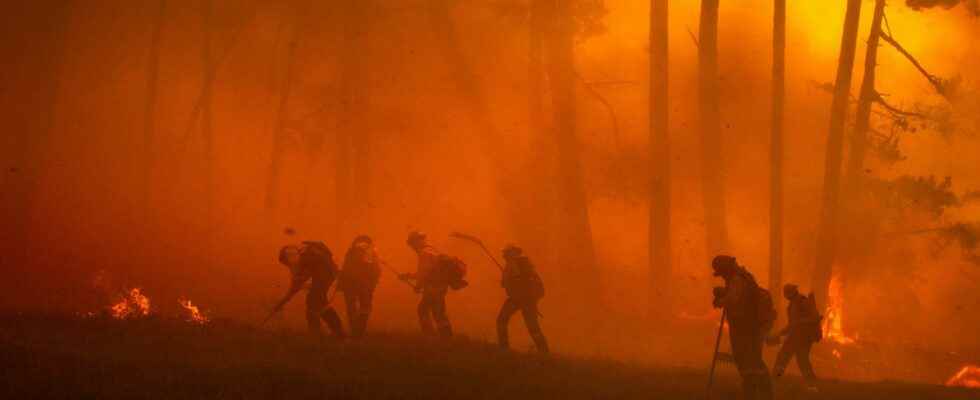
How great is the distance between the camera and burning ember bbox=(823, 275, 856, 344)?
26875 millimetres

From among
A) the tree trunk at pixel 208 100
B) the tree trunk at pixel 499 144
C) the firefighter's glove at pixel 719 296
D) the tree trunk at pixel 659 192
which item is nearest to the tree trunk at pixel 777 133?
the tree trunk at pixel 659 192

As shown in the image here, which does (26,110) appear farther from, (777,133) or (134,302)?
(777,133)

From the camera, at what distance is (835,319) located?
89.7 ft

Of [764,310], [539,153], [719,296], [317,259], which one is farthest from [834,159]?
[317,259]

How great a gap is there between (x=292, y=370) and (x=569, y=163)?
16.5 m

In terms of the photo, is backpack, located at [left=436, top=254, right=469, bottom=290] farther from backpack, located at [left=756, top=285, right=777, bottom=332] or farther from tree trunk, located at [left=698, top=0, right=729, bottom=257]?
tree trunk, located at [left=698, top=0, right=729, bottom=257]

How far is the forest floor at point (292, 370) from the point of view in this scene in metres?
10.6

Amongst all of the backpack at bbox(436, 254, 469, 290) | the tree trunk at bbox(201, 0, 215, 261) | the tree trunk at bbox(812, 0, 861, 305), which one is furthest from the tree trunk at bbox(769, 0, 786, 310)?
the tree trunk at bbox(201, 0, 215, 261)

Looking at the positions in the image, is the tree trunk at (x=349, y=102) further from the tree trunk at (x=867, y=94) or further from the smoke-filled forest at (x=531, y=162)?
the tree trunk at (x=867, y=94)

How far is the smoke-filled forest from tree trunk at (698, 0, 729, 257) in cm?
8

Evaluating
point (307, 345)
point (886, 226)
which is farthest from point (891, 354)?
point (307, 345)

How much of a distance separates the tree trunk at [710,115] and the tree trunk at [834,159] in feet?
7.93

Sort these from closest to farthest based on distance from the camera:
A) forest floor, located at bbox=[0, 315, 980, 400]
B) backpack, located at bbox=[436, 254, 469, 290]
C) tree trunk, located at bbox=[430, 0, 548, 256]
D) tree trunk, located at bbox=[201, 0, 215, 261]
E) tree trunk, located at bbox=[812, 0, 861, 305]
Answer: forest floor, located at bbox=[0, 315, 980, 400] < backpack, located at bbox=[436, 254, 469, 290] < tree trunk, located at bbox=[812, 0, 861, 305] < tree trunk, located at bbox=[430, 0, 548, 256] < tree trunk, located at bbox=[201, 0, 215, 261]

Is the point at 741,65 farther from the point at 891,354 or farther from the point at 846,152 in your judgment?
the point at 891,354
